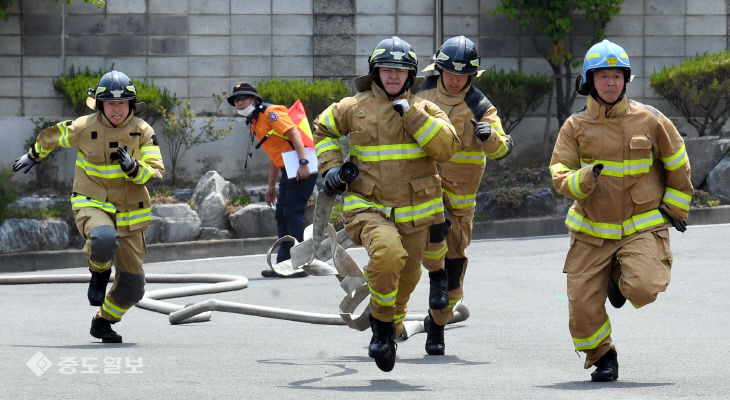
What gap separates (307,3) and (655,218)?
11.0 m

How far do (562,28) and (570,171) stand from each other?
10.7 meters

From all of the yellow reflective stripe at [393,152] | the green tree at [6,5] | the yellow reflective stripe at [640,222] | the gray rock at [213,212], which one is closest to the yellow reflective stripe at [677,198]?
the yellow reflective stripe at [640,222]

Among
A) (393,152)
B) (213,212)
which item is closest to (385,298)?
(393,152)

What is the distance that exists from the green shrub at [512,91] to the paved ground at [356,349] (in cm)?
504

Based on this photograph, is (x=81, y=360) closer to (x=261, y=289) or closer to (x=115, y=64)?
(x=261, y=289)

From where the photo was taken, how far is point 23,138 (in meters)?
16.6

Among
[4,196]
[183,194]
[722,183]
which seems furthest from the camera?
[722,183]

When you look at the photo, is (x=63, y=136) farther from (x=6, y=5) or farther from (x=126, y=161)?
(x=6, y=5)

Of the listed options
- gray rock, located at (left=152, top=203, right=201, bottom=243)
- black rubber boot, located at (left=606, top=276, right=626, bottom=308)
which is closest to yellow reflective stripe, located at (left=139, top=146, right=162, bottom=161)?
black rubber boot, located at (left=606, top=276, right=626, bottom=308)

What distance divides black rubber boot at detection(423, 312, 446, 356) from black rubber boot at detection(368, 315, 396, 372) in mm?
1038

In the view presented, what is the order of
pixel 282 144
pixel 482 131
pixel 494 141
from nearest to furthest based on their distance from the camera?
pixel 482 131 < pixel 494 141 < pixel 282 144

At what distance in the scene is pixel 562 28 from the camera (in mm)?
17359

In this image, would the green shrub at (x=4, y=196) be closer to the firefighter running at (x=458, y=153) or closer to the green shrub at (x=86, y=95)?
the green shrub at (x=86, y=95)

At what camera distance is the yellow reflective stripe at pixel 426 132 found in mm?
7223
